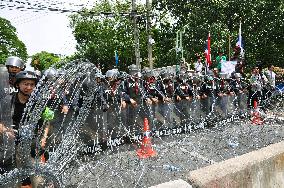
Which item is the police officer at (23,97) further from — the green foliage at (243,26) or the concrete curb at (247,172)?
the green foliage at (243,26)

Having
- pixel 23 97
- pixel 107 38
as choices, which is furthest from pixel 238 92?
pixel 107 38

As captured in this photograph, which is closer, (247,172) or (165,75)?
(247,172)

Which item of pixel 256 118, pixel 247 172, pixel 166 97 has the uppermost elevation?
pixel 247 172

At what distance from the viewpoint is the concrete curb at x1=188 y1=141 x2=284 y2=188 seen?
3.08 metres

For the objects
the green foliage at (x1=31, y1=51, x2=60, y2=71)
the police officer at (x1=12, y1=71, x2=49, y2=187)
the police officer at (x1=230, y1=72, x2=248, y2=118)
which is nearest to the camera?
the police officer at (x1=12, y1=71, x2=49, y2=187)

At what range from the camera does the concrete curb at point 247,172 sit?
10.1ft

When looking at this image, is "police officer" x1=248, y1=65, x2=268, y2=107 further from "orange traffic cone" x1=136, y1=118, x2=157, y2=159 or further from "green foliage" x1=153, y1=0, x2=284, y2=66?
"green foliage" x1=153, y1=0, x2=284, y2=66

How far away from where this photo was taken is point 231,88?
565 inches

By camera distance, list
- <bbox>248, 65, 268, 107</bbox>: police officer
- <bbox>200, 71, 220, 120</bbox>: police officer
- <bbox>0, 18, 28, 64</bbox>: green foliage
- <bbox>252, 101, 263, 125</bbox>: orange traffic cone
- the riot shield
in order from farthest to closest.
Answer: <bbox>0, 18, 28, 64</bbox>: green foliage
<bbox>248, 65, 268, 107</bbox>: police officer
<bbox>252, 101, 263, 125</bbox>: orange traffic cone
<bbox>200, 71, 220, 120</bbox>: police officer
the riot shield

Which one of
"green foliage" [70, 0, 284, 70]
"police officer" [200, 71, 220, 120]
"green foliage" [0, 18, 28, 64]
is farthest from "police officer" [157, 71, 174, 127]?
"green foliage" [0, 18, 28, 64]

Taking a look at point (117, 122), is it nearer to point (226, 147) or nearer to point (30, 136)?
point (226, 147)

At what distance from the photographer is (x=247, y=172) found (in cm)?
348

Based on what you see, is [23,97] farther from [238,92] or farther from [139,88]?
[238,92]

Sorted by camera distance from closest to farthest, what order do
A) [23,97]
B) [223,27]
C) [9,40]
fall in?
[23,97] → [223,27] → [9,40]
